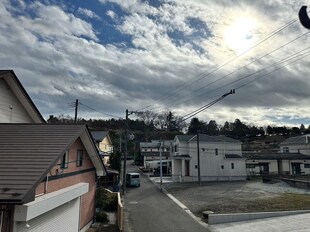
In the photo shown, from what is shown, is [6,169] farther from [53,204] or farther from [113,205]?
[113,205]

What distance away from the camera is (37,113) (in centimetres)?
1664

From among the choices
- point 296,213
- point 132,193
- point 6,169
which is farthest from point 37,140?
point 132,193

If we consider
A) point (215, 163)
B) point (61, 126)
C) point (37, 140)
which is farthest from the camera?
point (215, 163)

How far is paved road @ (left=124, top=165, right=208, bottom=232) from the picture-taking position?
1700 centimetres

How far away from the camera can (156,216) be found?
66.5 ft

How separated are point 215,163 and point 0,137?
38.5 m

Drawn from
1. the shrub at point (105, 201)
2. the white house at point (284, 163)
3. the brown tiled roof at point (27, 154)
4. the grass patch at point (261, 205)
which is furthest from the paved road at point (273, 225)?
the white house at point (284, 163)

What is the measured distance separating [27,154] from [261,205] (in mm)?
19327

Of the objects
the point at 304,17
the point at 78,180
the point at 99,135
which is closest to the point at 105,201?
the point at 78,180

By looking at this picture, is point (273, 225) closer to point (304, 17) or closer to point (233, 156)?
point (304, 17)

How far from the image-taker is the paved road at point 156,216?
669 inches

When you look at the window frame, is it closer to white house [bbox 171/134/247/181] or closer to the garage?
the garage

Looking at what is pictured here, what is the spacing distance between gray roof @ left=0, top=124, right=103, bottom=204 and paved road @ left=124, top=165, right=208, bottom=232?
884cm

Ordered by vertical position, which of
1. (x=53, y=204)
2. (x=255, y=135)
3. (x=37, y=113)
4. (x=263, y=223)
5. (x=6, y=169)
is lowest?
(x=263, y=223)
